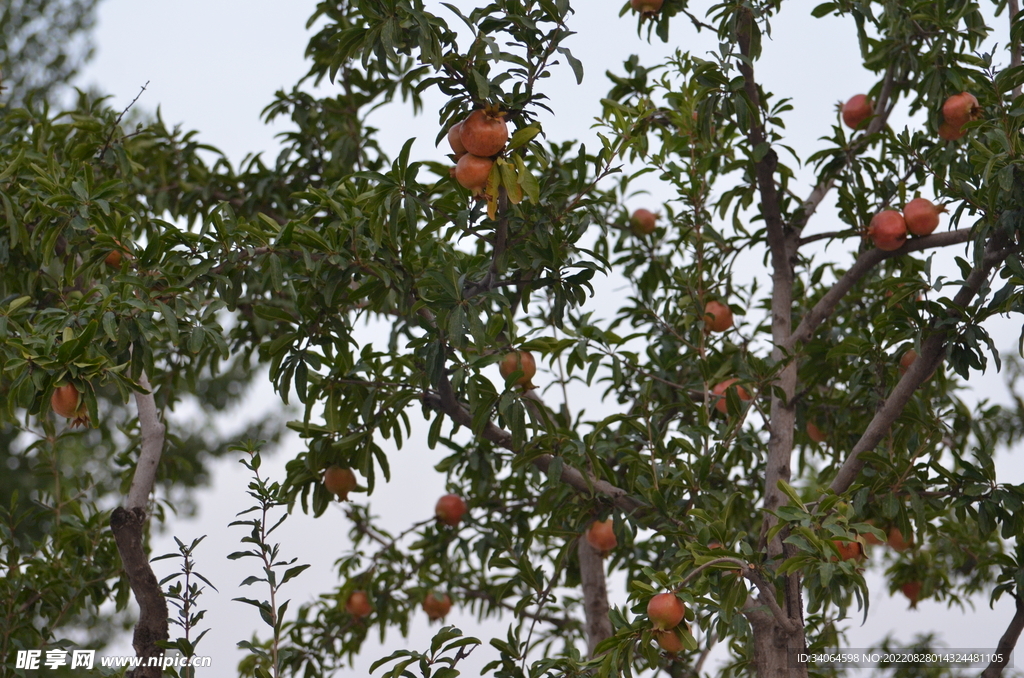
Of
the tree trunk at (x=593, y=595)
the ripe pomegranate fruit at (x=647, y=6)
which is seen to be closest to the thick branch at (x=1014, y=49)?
the ripe pomegranate fruit at (x=647, y=6)

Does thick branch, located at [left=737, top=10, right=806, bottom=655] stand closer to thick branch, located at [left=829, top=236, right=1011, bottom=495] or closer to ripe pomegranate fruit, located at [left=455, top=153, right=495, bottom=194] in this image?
thick branch, located at [left=829, top=236, right=1011, bottom=495]

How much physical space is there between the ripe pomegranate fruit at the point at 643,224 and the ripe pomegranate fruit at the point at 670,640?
3.86 feet

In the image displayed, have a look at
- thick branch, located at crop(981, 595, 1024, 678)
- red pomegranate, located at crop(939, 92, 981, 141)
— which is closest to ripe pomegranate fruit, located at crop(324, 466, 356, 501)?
thick branch, located at crop(981, 595, 1024, 678)

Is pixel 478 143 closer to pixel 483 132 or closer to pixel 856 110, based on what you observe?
pixel 483 132

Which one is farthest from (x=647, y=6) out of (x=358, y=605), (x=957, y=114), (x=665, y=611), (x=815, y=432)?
(x=358, y=605)

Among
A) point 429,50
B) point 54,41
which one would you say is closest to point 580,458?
point 429,50

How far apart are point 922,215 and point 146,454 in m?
1.62

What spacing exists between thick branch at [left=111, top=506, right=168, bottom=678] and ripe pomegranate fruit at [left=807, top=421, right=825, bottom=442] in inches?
58.9

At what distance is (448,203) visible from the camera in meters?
1.69

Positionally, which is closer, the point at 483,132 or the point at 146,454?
the point at 483,132

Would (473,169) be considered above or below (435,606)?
above

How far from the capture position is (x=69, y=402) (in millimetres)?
1352

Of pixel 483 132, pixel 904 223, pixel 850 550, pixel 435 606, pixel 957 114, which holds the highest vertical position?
pixel 957 114

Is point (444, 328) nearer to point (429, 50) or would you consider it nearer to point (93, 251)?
point (429, 50)
